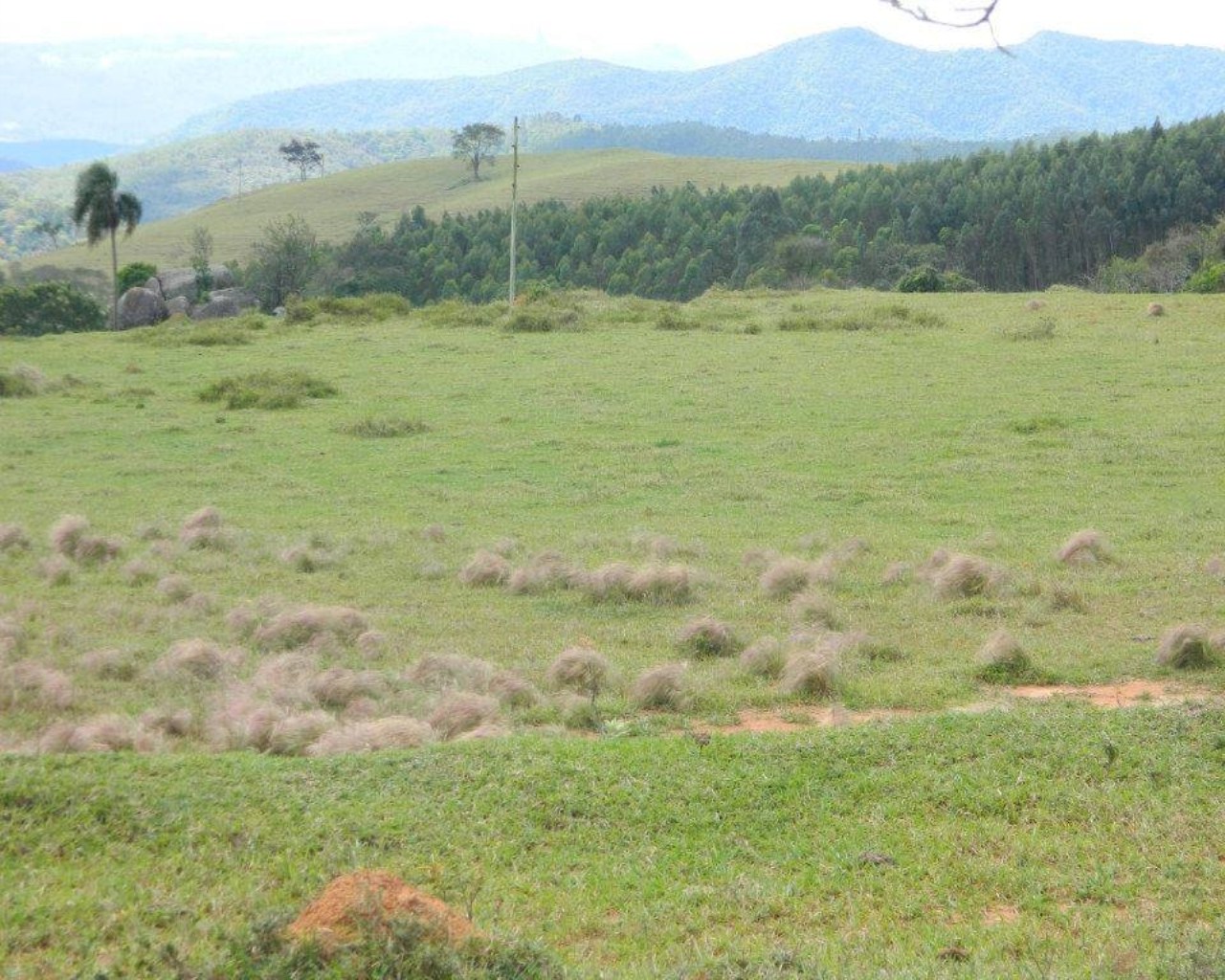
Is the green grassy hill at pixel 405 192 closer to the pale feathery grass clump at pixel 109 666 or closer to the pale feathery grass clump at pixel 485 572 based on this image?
the pale feathery grass clump at pixel 485 572

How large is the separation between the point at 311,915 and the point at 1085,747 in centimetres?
497

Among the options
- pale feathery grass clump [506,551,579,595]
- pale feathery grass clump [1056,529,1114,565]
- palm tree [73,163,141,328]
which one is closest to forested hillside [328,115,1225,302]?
palm tree [73,163,141,328]

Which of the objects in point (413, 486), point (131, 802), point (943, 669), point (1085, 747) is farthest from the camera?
point (413, 486)

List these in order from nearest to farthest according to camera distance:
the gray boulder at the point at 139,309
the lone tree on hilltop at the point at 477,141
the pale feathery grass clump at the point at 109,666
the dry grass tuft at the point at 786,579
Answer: the pale feathery grass clump at the point at 109,666
the dry grass tuft at the point at 786,579
the gray boulder at the point at 139,309
the lone tree on hilltop at the point at 477,141

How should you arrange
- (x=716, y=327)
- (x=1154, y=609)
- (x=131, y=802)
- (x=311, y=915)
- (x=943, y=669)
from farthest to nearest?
(x=716, y=327) → (x=1154, y=609) → (x=943, y=669) → (x=131, y=802) → (x=311, y=915)

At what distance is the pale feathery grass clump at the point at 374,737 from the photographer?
8672 millimetres

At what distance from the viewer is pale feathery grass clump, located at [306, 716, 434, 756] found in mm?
8672

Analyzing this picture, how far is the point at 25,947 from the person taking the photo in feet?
17.9

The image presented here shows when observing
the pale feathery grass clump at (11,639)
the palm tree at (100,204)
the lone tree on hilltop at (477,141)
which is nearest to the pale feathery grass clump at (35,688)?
the pale feathery grass clump at (11,639)

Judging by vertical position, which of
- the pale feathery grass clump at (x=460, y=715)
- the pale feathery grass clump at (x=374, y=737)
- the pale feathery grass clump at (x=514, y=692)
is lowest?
the pale feathery grass clump at (x=514, y=692)

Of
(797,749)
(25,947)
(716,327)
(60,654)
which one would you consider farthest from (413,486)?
(716,327)

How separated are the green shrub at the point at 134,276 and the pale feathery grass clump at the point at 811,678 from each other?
6921cm

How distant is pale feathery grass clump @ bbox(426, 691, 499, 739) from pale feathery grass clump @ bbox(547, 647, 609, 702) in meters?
1.09

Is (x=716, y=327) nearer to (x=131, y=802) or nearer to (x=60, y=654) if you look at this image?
(x=60, y=654)
